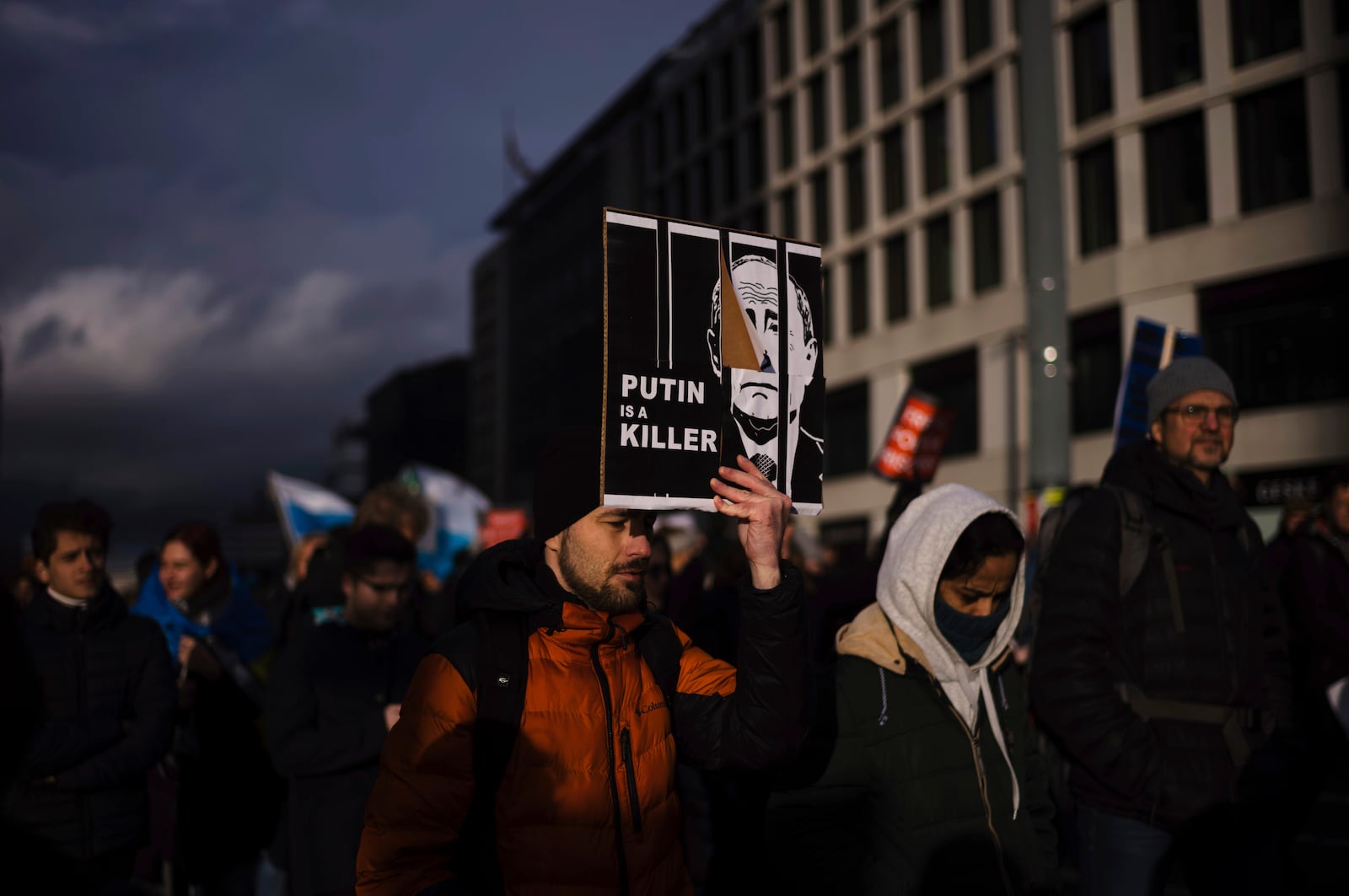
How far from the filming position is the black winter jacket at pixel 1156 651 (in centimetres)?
370

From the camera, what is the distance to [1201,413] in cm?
415

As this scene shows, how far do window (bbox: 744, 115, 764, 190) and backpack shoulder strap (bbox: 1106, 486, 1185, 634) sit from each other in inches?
1375

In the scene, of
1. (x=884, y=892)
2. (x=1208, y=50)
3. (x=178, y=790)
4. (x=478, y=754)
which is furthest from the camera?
(x=1208, y=50)

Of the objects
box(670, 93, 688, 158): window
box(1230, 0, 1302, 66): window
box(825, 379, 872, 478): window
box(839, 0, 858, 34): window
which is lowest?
box(825, 379, 872, 478): window

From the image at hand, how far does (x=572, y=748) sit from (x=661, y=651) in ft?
1.14

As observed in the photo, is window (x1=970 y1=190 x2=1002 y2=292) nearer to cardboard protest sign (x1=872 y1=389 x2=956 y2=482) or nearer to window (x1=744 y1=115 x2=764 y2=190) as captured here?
window (x1=744 y1=115 x2=764 y2=190)

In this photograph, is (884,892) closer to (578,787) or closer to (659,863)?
(659,863)

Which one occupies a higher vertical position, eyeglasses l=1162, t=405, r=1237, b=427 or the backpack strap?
eyeglasses l=1162, t=405, r=1237, b=427

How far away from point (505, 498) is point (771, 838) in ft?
228

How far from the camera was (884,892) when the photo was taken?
3113 millimetres

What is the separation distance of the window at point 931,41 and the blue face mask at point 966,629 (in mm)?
28731

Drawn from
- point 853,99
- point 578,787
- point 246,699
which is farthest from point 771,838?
point 853,99

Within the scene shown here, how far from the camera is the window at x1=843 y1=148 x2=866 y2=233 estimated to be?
33.5m

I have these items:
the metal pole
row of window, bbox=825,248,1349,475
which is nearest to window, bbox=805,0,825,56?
row of window, bbox=825,248,1349,475
